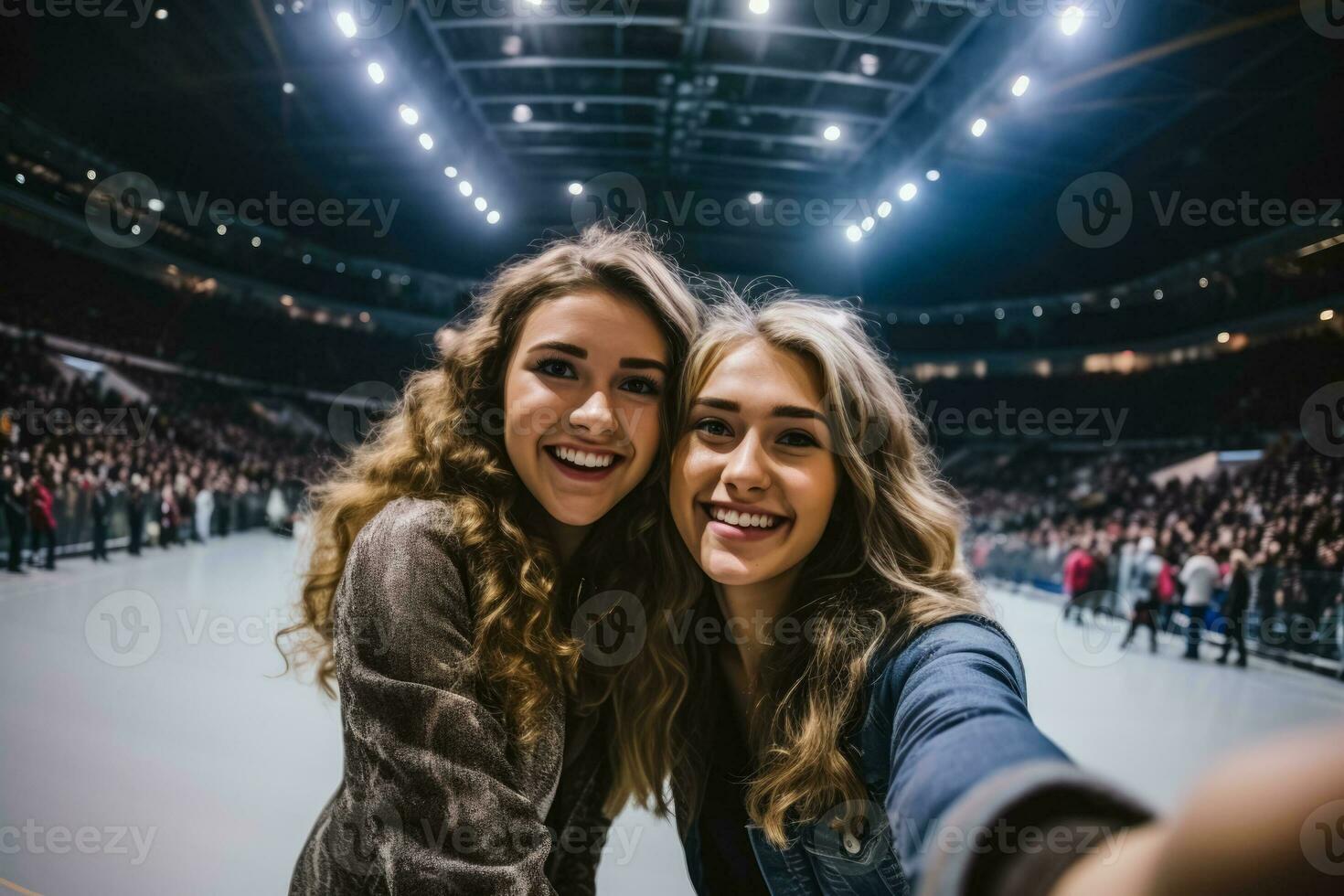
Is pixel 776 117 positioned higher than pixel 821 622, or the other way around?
pixel 776 117

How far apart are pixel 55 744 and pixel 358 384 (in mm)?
24614

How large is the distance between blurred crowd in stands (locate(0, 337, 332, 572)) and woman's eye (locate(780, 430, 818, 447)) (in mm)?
3101

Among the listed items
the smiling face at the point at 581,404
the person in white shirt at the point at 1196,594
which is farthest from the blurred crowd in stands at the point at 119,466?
the person in white shirt at the point at 1196,594

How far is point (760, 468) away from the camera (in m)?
1.54

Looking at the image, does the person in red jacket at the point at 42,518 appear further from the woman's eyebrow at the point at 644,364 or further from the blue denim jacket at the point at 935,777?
the blue denim jacket at the point at 935,777

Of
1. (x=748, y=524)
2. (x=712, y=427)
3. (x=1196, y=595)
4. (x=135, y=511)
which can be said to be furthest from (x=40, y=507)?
(x=1196, y=595)

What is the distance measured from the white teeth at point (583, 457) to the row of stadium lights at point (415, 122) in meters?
11.0

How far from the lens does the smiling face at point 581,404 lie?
1.74m

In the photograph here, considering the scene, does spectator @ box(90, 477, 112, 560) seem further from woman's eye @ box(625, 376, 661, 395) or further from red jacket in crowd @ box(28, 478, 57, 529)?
woman's eye @ box(625, 376, 661, 395)

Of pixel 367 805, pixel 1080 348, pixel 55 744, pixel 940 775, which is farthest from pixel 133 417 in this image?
pixel 1080 348

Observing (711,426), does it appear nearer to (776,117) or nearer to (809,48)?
(809,48)

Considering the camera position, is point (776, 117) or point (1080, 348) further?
point (1080, 348)

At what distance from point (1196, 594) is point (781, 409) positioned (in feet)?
29.8

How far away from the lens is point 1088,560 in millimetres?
10055
